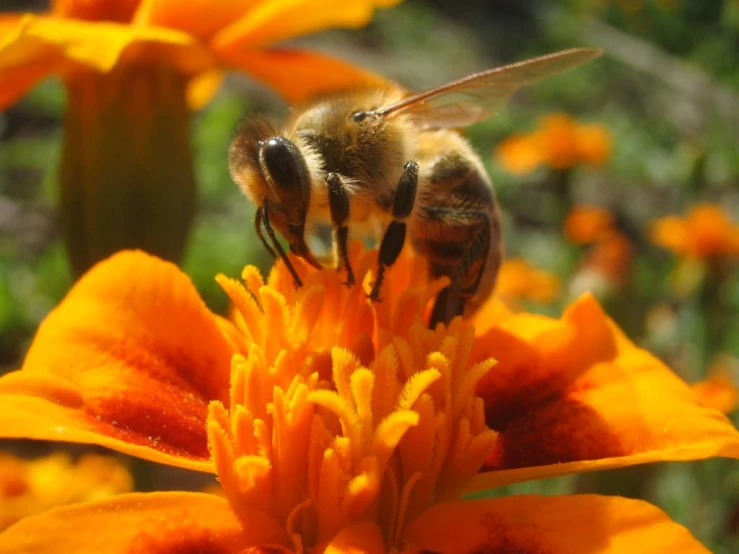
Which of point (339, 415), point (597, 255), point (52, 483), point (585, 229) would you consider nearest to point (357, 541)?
point (339, 415)

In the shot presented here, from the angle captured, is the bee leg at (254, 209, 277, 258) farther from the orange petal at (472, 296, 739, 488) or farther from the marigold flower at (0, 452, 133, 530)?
the marigold flower at (0, 452, 133, 530)

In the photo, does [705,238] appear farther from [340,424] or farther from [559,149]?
[340,424]

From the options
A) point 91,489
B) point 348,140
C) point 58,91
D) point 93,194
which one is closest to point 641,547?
point 348,140

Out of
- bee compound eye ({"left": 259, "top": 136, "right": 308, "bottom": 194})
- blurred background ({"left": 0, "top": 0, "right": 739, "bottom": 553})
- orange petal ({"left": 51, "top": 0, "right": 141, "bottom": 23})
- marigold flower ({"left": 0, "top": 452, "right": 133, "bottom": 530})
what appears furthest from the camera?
blurred background ({"left": 0, "top": 0, "right": 739, "bottom": 553})

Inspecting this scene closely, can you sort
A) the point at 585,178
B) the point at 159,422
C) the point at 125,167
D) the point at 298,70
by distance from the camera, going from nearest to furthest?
1. the point at 159,422
2. the point at 125,167
3. the point at 298,70
4. the point at 585,178

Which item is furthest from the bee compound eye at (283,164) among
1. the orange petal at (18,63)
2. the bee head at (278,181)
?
the orange petal at (18,63)

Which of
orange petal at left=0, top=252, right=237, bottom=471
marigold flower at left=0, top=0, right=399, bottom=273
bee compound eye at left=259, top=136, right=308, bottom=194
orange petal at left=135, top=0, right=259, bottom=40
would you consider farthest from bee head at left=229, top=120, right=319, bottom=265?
orange petal at left=135, top=0, right=259, bottom=40

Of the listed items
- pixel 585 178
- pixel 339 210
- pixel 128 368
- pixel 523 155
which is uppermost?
pixel 339 210
